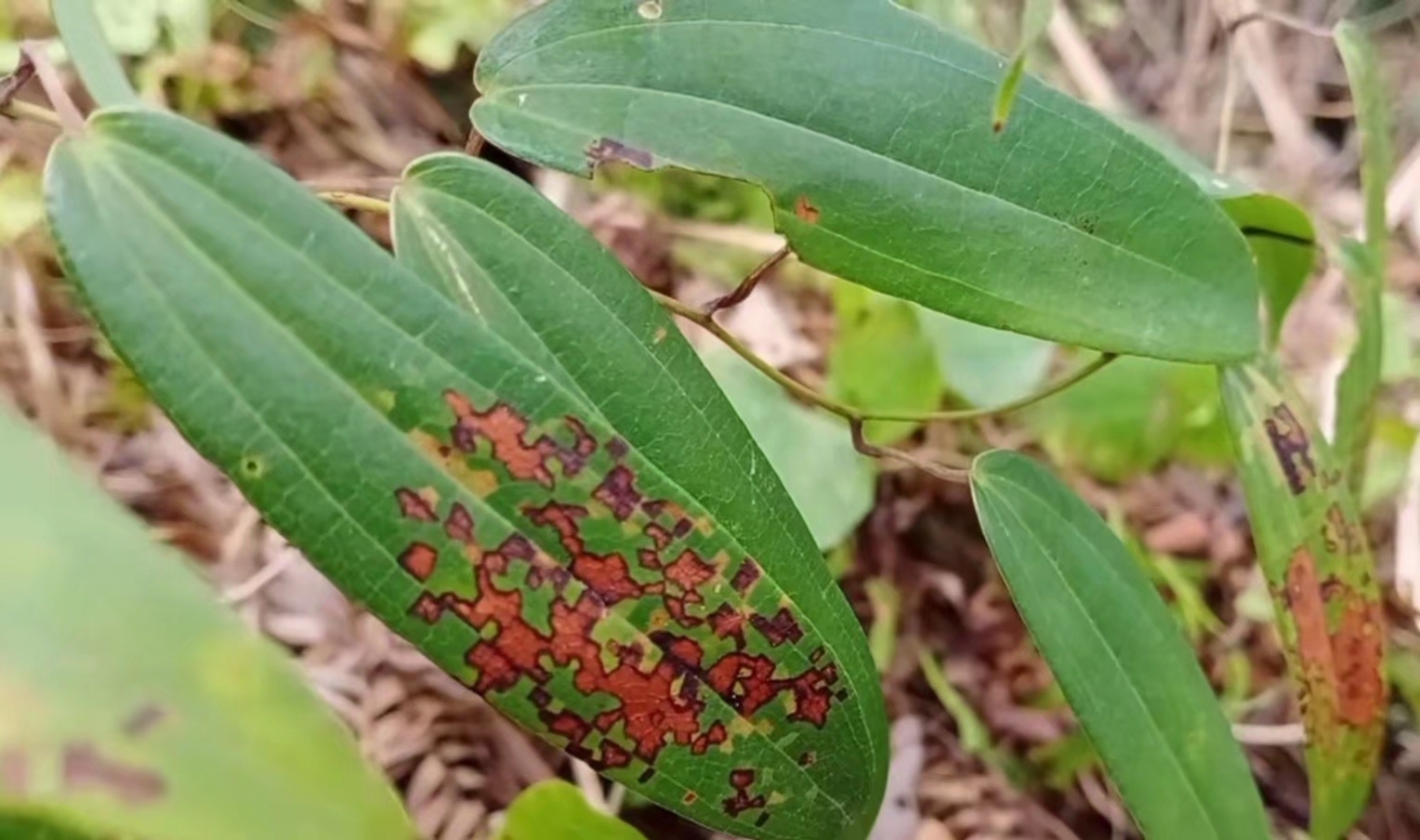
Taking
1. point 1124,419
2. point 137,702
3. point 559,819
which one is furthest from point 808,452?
point 137,702

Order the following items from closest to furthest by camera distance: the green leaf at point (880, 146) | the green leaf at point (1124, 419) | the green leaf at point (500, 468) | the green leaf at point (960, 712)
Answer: the green leaf at point (500, 468) < the green leaf at point (880, 146) < the green leaf at point (960, 712) < the green leaf at point (1124, 419)

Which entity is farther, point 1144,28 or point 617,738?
point 1144,28

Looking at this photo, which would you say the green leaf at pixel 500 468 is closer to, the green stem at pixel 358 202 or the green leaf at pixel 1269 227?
the green stem at pixel 358 202

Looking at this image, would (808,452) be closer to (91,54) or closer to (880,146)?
(880,146)

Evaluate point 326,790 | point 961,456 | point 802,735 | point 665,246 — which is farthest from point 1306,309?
point 326,790

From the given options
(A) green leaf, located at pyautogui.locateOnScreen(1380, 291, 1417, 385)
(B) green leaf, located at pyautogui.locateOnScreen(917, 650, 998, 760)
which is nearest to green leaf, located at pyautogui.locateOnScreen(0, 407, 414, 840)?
(B) green leaf, located at pyautogui.locateOnScreen(917, 650, 998, 760)

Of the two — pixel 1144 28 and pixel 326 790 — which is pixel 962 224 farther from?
pixel 1144 28

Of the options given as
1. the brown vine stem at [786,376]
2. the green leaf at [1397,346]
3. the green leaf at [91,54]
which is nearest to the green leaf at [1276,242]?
the brown vine stem at [786,376]
